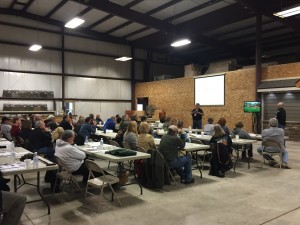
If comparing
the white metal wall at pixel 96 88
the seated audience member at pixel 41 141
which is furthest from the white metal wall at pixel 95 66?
the seated audience member at pixel 41 141

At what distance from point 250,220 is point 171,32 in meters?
11.2

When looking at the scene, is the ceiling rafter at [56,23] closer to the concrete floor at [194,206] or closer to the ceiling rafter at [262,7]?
the ceiling rafter at [262,7]

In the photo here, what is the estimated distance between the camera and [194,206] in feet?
13.0

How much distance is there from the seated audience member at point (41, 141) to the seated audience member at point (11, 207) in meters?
2.87

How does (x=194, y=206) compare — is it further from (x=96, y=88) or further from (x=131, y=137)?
(x=96, y=88)

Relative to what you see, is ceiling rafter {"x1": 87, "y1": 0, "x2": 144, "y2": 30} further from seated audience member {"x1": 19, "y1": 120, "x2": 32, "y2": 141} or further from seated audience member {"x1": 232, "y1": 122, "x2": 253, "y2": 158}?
seated audience member {"x1": 19, "y1": 120, "x2": 32, "y2": 141}

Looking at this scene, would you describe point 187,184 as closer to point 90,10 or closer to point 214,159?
point 214,159

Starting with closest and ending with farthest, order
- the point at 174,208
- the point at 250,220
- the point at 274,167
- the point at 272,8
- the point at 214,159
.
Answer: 1. the point at 250,220
2. the point at 174,208
3. the point at 214,159
4. the point at 274,167
5. the point at 272,8

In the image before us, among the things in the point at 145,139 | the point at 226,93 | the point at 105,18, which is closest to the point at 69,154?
the point at 145,139

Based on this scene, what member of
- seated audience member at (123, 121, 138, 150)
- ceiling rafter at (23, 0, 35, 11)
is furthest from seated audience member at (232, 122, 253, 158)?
ceiling rafter at (23, 0, 35, 11)

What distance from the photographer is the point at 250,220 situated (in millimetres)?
3436

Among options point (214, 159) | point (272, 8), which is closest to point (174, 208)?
point (214, 159)

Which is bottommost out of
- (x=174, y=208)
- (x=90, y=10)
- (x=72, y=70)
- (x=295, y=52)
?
(x=174, y=208)

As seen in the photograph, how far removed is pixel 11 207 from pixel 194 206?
2.36 m
